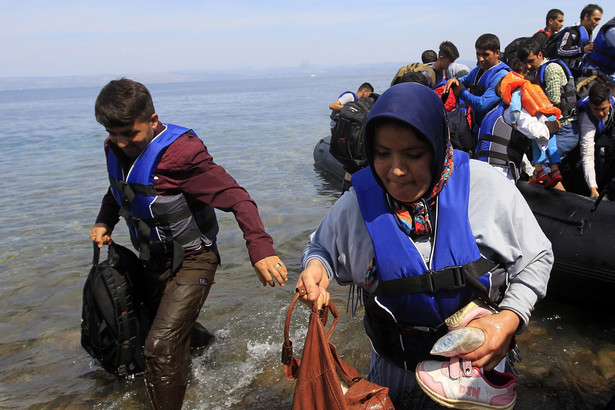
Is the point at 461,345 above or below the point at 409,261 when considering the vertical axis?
below

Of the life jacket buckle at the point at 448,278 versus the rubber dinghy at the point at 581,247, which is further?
the rubber dinghy at the point at 581,247

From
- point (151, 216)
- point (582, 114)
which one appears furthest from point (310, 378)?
point (582, 114)

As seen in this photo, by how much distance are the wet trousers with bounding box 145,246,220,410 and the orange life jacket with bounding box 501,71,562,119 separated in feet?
10.3

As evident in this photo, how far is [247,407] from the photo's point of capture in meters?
3.77

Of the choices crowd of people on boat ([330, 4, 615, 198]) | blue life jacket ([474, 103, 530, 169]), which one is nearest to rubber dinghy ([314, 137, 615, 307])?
crowd of people on boat ([330, 4, 615, 198])

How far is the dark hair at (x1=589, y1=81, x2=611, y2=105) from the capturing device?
210 inches

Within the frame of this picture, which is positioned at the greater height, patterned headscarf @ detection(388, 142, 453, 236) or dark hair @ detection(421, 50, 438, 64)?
dark hair @ detection(421, 50, 438, 64)

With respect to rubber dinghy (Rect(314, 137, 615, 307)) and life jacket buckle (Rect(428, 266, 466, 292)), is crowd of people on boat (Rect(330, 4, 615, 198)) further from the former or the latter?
life jacket buckle (Rect(428, 266, 466, 292))

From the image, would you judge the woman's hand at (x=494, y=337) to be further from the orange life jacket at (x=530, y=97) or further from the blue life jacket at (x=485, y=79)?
the blue life jacket at (x=485, y=79)

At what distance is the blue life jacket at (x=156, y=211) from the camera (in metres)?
3.31

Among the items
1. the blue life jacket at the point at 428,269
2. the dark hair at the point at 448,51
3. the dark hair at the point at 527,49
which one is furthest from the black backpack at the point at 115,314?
the dark hair at the point at 448,51

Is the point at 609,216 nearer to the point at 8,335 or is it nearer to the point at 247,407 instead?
the point at 247,407

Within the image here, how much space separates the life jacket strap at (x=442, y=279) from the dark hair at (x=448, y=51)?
6.25 meters

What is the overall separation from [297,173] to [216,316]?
724cm
